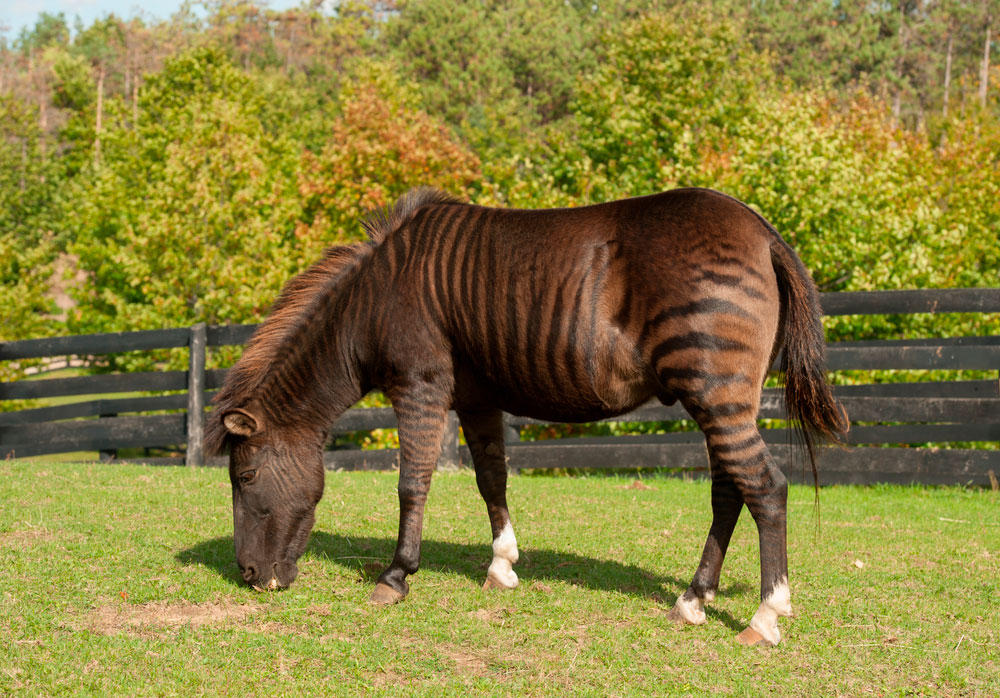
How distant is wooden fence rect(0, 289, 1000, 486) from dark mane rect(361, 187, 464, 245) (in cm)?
315

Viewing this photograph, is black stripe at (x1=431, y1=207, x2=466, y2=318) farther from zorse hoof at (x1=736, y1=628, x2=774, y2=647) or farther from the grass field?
zorse hoof at (x1=736, y1=628, x2=774, y2=647)

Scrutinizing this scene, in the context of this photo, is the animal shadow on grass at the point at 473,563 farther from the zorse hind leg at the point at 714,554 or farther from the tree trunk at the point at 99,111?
the tree trunk at the point at 99,111

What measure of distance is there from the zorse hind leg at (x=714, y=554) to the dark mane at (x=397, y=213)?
8.17ft

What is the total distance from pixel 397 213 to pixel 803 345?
2.65 m

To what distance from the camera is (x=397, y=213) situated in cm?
554

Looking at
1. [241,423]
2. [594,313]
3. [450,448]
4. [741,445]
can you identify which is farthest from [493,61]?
[741,445]

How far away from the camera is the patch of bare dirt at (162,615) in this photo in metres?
4.20

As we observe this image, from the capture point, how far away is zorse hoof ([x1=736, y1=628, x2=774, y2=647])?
417 centimetres

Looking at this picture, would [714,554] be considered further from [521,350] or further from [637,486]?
[637,486]

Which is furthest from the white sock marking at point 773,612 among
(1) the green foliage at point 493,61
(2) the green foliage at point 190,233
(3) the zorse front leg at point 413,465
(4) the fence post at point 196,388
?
(1) the green foliage at point 493,61

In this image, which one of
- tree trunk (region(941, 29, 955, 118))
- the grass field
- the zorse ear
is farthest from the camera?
tree trunk (region(941, 29, 955, 118))

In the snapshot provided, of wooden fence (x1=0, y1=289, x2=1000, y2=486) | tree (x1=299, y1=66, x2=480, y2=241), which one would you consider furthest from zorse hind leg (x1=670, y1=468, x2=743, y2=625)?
tree (x1=299, y1=66, x2=480, y2=241)

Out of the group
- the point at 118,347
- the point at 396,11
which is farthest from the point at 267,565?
the point at 396,11

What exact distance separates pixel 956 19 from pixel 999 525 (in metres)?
56.9
